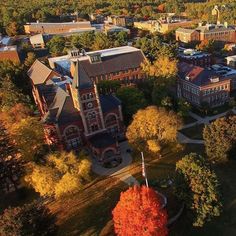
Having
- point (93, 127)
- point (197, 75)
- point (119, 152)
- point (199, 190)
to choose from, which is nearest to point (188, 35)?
point (197, 75)

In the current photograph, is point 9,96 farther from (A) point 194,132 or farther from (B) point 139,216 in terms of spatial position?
(B) point 139,216

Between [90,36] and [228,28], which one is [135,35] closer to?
[90,36]

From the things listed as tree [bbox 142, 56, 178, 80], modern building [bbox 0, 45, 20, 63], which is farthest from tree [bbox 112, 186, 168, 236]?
modern building [bbox 0, 45, 20, 63]

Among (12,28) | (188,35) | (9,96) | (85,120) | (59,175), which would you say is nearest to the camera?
(59,175)

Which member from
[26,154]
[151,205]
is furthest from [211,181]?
[26,154]

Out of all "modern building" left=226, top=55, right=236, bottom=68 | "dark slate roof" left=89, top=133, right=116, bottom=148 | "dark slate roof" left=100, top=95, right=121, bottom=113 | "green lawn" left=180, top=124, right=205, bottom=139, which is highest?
"dark slate roof" left=100, top=95, right=121, bottom=113

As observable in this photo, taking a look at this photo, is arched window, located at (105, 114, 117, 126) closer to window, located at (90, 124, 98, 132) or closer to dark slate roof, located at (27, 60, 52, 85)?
window, located at (90, 124, 98, 132)
